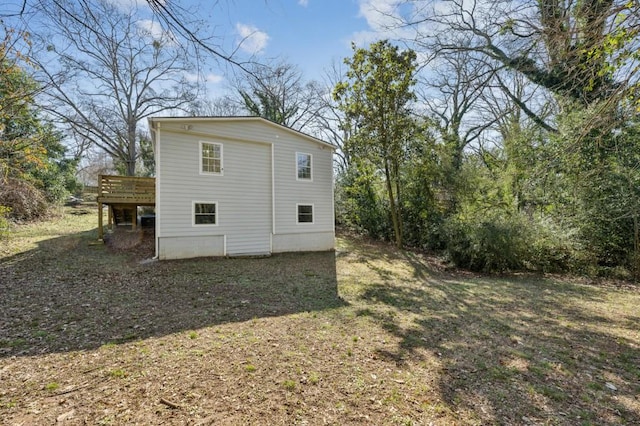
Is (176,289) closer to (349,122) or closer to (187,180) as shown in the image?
(187,180)

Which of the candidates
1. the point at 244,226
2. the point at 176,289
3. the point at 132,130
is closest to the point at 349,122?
the point at 244,226

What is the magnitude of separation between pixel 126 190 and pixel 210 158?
3546 millimetres

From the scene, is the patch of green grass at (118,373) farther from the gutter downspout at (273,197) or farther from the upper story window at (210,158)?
the gutter downspout at (273,197)

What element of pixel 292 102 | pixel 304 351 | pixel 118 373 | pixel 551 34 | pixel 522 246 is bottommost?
pixel 304 351

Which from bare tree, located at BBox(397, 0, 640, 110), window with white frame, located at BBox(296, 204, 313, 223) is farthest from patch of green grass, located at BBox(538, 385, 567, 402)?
window with white frame, located at BBox(296, 204, 313, 223)

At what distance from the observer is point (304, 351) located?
356cm

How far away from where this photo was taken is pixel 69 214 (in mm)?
17172

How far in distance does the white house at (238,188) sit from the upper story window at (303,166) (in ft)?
0.13

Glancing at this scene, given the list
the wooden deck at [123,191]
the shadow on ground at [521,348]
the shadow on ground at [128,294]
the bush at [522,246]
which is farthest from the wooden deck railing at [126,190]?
the bush at [522,246]

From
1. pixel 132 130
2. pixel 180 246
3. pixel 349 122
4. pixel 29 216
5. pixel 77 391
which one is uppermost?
pixel 132 130

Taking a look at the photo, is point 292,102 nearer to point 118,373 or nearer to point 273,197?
point 273,197

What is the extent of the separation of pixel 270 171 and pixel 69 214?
46.3 feet

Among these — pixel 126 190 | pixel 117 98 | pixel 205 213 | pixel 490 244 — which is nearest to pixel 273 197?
pixel 205 213

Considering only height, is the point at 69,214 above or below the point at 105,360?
above
